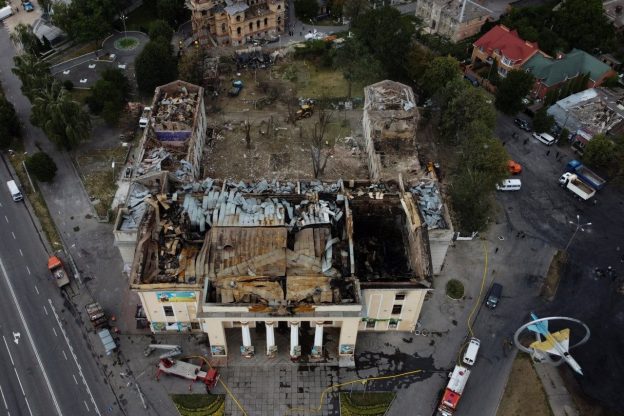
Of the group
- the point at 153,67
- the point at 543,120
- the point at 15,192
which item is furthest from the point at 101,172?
the point at 543,120

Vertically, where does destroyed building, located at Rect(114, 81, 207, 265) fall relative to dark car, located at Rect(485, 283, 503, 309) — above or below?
above

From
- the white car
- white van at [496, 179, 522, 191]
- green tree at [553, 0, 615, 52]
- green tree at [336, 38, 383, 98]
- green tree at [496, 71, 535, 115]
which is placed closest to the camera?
white van at [496, 179, 522, 191]

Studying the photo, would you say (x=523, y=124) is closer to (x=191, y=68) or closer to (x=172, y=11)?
(x=191, y=68)

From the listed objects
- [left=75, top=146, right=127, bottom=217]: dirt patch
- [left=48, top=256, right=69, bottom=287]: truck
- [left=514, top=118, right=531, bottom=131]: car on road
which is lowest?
[left=48, top=256, right=69, bottom=287]: truck

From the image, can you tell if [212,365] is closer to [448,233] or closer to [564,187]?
[448,233]

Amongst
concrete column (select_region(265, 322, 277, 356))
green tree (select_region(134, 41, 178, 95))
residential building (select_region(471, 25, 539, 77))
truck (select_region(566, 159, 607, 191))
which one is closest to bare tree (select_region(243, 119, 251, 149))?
green tree (select_region(134, 41, 178, 95))

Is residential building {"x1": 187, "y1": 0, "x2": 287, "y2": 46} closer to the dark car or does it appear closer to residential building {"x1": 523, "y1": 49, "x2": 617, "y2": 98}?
residential building {"x1": 523, "y1": 49, "x2": 617, "y2": 98}

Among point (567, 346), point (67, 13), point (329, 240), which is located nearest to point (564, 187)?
point (567, 346)
